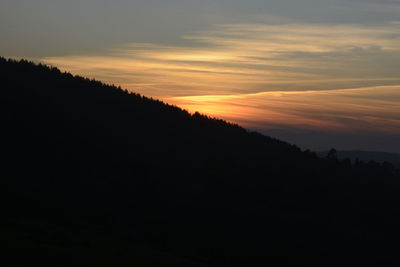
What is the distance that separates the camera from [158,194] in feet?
277

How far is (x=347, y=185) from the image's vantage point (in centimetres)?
11231

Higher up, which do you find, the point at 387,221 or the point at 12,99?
the point at 12,99

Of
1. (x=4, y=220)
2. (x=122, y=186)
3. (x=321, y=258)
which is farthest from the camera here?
(x=122, y=186)

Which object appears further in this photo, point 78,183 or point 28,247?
point 78,183

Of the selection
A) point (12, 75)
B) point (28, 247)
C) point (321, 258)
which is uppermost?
point (12, 75)

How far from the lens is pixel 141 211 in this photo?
7569 cm

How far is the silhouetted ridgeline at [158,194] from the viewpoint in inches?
2098

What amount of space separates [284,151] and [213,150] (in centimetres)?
2166

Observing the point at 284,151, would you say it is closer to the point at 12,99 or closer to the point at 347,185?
the point at 347,185

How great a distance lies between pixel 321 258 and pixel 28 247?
45.7 metres

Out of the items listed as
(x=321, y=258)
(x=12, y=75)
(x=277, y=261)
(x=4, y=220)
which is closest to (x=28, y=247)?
(x=4, y=220)

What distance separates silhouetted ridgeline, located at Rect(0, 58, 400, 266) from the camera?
2098 inches

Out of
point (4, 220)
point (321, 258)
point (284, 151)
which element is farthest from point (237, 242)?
point (284, 151)

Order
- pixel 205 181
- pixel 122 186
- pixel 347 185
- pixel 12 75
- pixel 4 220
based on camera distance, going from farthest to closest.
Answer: pixel 12 75, pixel 347 185, pixel 205 181, pixel 122 186, pixel 4 220
